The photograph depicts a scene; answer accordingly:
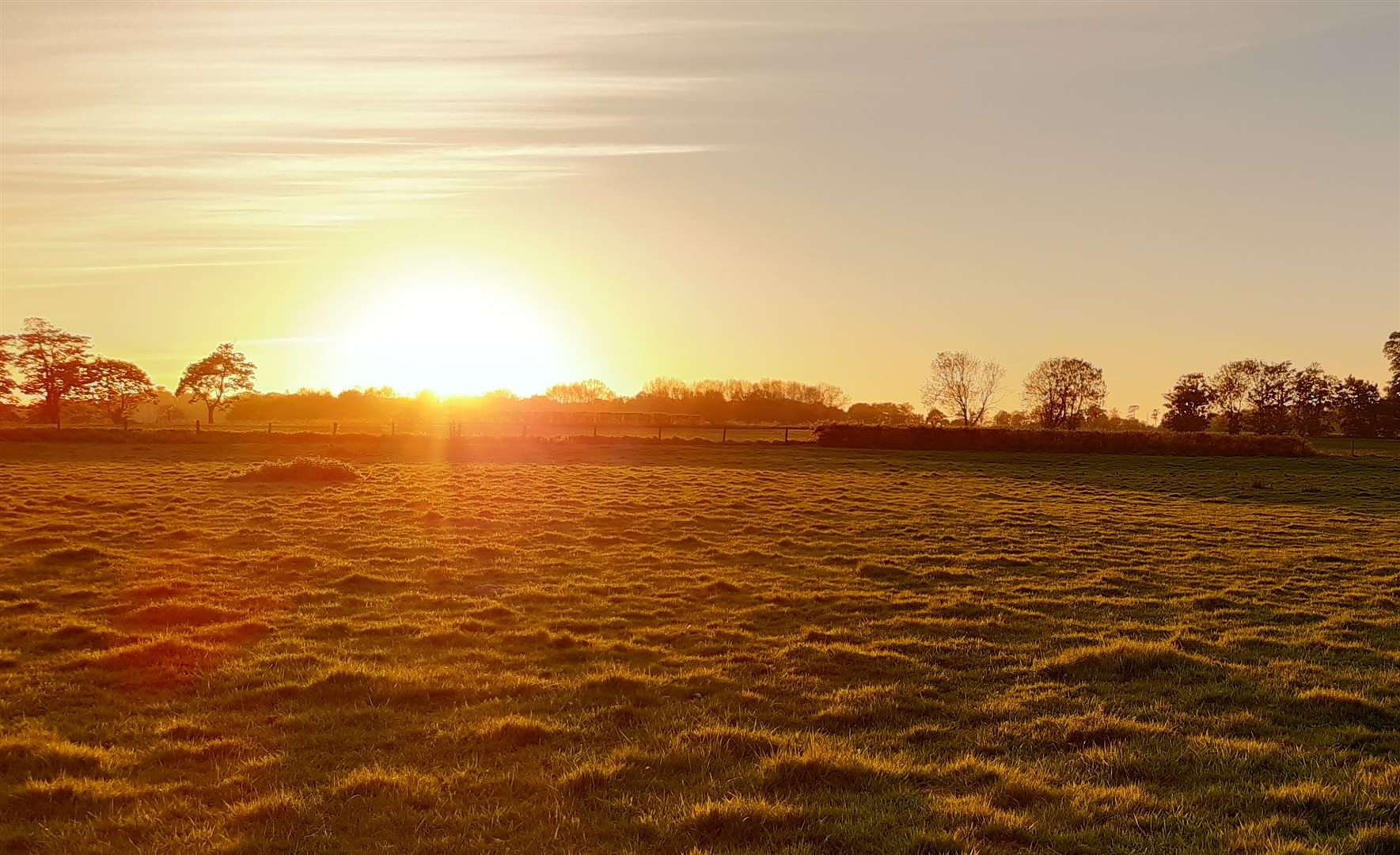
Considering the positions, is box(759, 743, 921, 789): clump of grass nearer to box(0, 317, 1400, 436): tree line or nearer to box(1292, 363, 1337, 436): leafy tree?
box(0, 317, 1400, 436): tree line

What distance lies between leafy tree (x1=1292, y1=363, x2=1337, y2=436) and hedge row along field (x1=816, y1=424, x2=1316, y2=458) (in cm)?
5689

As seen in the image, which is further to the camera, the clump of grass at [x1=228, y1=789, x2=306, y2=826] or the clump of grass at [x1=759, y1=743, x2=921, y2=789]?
the clump of grass at [x1=759, y1=743, x2=921, y2=789]

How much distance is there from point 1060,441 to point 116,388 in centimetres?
10280

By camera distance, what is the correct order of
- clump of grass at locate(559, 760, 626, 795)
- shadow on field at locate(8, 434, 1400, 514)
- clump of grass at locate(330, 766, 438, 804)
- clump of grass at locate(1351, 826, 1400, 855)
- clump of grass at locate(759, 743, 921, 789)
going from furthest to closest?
shadow on field at locate(8, 434, 1400, 514), clump of grass at locate(759, 743, 921, 789), clump of grass at locate(559, 760, 626, 795), clump of grass at locate(330, 766, 438, 804), clump of grass at locate(1351, 826, 1400, 855)

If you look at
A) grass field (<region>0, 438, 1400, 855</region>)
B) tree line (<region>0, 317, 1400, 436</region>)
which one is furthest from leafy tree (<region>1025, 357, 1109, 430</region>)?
grass field (<region>0, 438, 1400, 855</region>)

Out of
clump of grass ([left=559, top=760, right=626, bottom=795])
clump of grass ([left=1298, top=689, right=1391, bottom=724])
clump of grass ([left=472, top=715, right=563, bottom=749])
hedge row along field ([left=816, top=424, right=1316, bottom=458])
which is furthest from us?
hedge row along field ([left=816, top=424, right=1316, bottom=458])

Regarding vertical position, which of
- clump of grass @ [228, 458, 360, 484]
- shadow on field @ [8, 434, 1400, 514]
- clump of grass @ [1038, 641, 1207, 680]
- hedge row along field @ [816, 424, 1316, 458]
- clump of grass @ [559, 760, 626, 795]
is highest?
hedge row along field @ [816, 424, 1316, 458]

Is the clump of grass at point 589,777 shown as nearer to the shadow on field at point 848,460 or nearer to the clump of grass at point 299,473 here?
the clump of grass at point 299,473

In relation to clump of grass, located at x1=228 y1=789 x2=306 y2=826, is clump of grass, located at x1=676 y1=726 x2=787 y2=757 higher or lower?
higher

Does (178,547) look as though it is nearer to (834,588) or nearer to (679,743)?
(834,588)

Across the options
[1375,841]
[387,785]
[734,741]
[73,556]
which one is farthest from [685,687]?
[73,556]

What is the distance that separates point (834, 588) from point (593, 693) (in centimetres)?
832

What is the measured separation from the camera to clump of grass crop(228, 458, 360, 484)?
38.2 m

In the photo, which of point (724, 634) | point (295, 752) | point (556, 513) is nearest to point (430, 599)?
point (724, 634)
